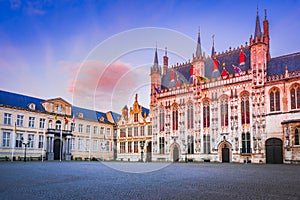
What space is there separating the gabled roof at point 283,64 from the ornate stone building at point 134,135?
25486 mm

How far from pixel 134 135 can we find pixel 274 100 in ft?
99.4

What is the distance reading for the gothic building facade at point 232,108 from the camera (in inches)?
1543

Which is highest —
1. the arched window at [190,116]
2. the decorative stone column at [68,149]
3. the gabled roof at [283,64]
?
the gabled roof at [283,64]

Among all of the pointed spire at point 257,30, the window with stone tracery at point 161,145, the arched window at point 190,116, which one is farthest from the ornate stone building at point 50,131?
the pointed spire at point 257,30

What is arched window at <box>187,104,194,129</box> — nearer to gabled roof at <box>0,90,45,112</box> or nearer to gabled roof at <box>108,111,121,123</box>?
gabled roof at <box>108,111,121,123</box>

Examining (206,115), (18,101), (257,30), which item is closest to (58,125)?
(18,101)

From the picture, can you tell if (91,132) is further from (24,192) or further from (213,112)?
(24,192)

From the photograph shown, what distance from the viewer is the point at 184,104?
5156 centimetres

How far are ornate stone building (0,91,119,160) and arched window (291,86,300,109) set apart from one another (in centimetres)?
3690

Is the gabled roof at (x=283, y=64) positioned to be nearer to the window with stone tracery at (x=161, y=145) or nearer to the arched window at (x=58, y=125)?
the window with stone tracery at (x=161, y=145)

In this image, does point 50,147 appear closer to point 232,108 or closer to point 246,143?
point 232,108

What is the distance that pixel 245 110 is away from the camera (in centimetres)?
4303

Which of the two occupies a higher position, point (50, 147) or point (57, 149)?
point (50, 147)

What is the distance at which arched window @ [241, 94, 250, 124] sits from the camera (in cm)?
4259
